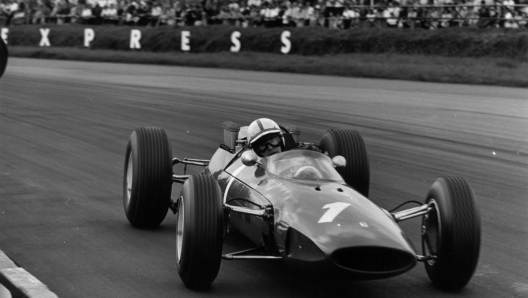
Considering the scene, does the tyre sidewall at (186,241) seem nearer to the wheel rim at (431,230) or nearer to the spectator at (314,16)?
the wheel rim at (431,230)

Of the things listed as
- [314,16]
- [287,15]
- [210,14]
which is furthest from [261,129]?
[210,14]

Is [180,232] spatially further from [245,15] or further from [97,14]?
[97,14]

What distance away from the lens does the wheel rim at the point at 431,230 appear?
548 centimetres

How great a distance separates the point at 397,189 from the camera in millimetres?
9023

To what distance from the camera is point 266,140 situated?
21.4 feet

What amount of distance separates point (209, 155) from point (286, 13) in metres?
21.6

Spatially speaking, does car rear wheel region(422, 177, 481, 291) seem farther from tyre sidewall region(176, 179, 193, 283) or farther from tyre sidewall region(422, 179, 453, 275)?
→ tyre sidewall region(176, 179, 193, 283)

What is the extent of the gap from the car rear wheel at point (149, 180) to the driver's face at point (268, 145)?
0.86 metres

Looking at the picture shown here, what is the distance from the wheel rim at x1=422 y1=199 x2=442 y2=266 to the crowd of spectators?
873 inches

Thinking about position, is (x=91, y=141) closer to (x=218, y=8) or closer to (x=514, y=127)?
(x=514, y=127)

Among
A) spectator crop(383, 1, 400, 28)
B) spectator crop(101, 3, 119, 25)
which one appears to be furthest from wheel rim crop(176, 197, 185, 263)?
spectator crop(101, 3, 119, 25)

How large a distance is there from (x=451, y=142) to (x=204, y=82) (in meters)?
11.1

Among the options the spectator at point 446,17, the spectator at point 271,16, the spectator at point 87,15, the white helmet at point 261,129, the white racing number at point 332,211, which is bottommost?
the spectator at point 87,15

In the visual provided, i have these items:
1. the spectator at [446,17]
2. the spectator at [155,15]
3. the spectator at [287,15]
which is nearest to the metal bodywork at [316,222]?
the spectator at [446,17]
